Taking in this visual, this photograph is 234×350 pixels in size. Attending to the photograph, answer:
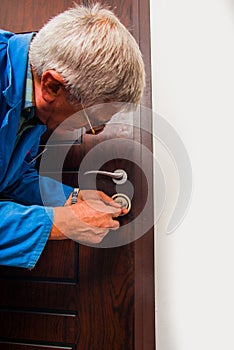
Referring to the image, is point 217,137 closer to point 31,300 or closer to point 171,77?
point 171,77

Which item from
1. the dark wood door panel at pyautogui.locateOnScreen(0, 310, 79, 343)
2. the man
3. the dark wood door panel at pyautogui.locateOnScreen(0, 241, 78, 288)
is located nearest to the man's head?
the man

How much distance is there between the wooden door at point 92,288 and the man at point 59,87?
0.41ft

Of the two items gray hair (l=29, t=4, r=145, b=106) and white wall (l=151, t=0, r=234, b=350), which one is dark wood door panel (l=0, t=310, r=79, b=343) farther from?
gray hair (l=29, t=4, r=145, b=106)

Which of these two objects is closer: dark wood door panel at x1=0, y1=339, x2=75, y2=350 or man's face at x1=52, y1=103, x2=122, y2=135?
man's face at x1=52, y1=103, x2=122, y2=135

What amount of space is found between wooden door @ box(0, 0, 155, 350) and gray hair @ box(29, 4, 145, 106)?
19 cm

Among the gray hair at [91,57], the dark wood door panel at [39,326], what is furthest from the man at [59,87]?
the dark wood door panel at [39,326]

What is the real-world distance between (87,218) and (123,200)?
14 cm

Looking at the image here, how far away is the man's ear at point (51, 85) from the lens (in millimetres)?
590

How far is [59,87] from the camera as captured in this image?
0.61 metres

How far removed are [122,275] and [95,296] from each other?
97mm

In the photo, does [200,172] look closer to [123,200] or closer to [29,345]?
[123,200]

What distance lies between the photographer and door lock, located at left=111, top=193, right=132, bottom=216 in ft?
2.55

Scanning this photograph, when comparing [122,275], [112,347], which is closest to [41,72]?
[122,275]

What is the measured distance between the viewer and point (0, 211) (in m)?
0.60
